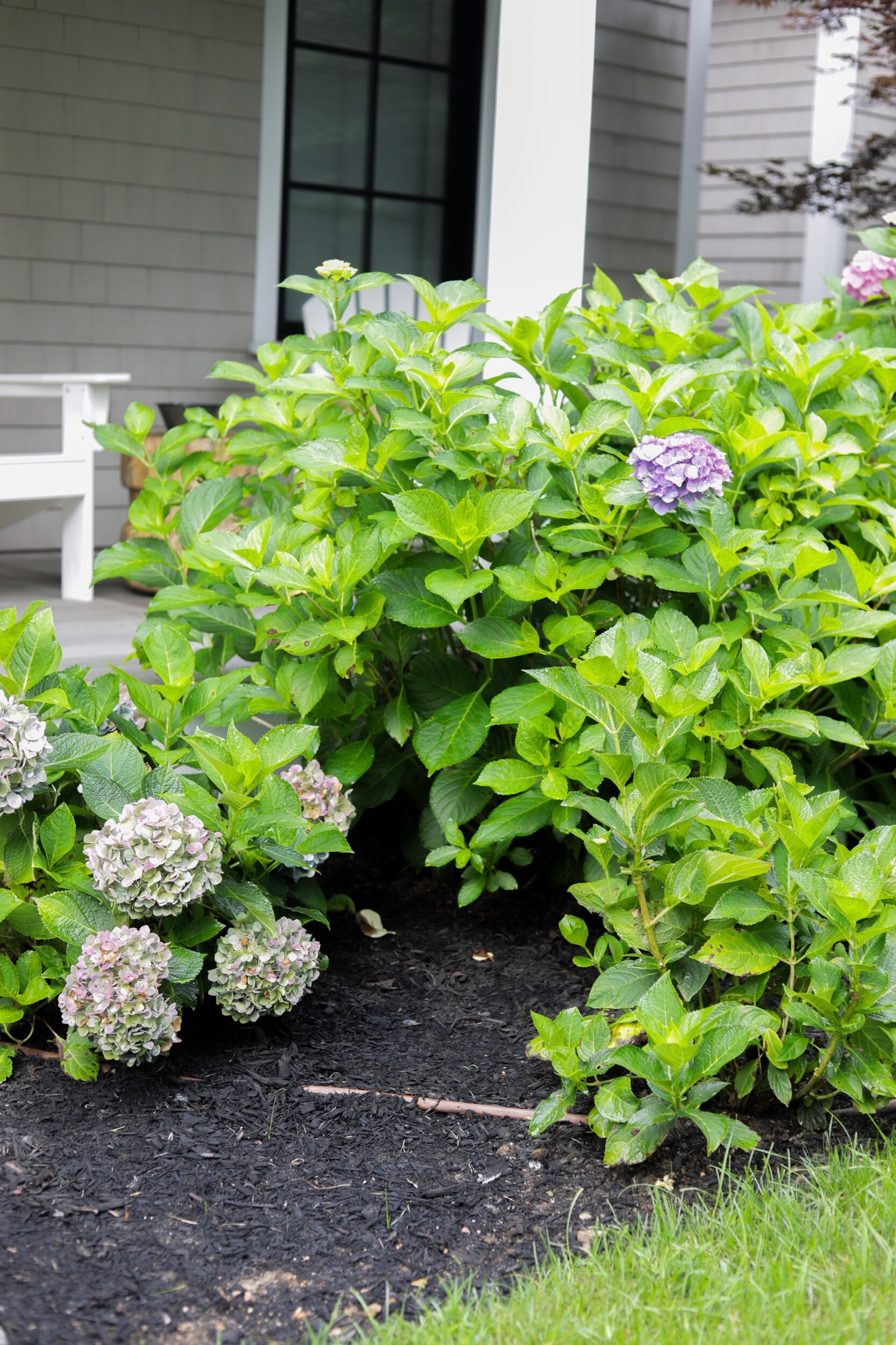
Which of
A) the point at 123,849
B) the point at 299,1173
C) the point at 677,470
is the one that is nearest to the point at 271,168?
the point at 677,470

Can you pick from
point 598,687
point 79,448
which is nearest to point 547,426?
point 598,687

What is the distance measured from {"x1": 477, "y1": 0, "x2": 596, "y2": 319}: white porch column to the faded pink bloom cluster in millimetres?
1428

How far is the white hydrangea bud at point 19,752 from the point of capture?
1891 mm

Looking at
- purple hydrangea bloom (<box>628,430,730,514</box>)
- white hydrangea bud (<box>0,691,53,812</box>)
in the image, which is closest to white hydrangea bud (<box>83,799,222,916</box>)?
white hydrangea bud (<box>0,691,53,812</box>)

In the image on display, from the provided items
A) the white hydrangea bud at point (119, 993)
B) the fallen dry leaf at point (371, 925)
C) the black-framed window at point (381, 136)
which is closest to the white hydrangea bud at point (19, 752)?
the white hydrangea bud at point (119, 993)

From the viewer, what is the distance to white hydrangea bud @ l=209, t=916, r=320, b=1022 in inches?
79.2

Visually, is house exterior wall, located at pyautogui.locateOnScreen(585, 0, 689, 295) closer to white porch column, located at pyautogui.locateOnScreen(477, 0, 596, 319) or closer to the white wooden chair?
the white wooden chair

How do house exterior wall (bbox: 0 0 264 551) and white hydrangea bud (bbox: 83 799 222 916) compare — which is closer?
white hydrangea bud (bbox: 83 799 222 916)

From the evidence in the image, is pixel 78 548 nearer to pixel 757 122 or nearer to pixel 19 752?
pixel 19 752

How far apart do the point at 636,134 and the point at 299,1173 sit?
21.4ft

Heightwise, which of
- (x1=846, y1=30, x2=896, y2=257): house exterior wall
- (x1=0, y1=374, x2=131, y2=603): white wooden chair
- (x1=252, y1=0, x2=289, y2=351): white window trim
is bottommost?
(x1=0, y1=374, x2=131, y2=603): white wooden chair

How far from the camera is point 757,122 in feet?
26.2

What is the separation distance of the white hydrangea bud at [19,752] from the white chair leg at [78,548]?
7.99ft

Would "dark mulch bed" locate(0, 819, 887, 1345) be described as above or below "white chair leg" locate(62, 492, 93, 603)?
below
